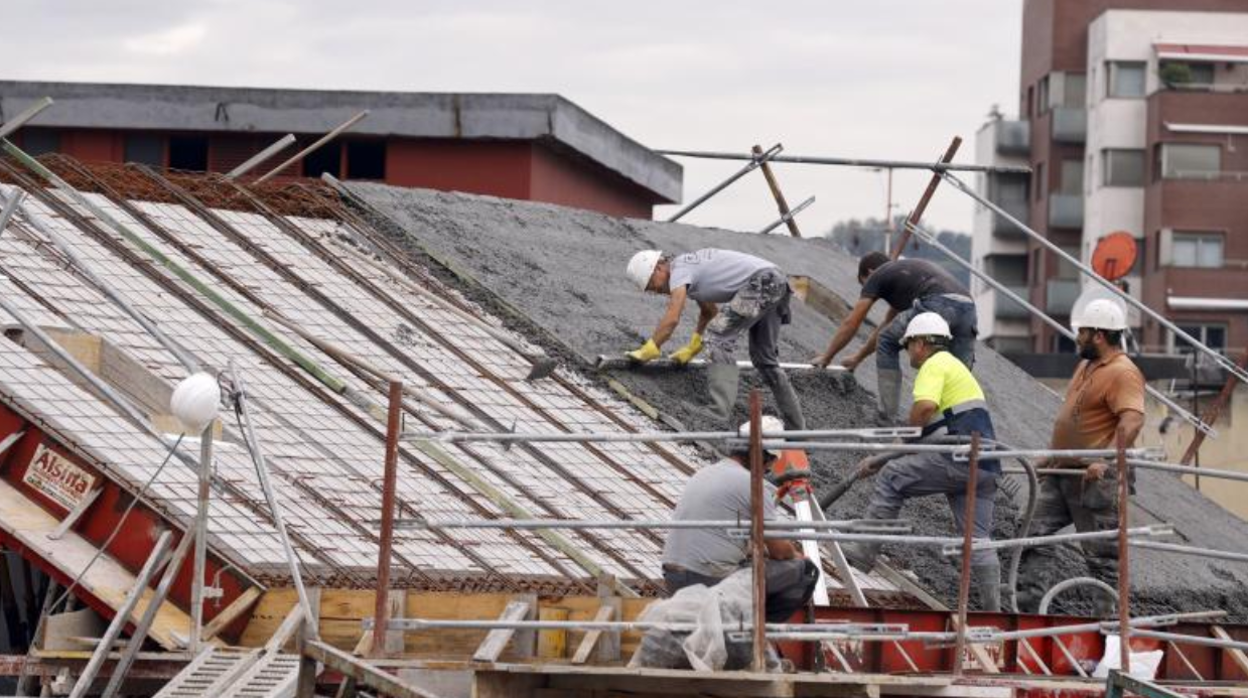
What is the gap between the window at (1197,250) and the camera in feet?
227

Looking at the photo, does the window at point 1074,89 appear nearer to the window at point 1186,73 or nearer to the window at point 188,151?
the window at point 1186,73

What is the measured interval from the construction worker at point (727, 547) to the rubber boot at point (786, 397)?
239 inches

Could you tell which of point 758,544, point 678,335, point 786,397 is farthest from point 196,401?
point 678,335

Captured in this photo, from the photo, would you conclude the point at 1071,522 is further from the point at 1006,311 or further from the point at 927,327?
the point at 1006,311

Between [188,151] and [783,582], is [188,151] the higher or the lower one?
the higher one

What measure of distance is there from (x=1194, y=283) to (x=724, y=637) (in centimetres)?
5707

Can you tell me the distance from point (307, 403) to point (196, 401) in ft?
14.9

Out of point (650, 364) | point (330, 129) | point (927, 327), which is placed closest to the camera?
point (927, 327)

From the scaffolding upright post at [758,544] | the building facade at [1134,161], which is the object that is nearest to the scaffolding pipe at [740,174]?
the scaffolding upright post at [758,544]

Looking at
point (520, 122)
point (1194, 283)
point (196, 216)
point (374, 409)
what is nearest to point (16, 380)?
point (374, 409)

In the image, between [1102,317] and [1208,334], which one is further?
[1208,334]

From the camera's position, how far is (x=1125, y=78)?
73.1 meters

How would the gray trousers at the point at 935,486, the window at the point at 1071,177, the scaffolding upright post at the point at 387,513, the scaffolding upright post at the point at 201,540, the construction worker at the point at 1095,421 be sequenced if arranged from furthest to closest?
1. the window at the point at 1071,177
2. the construction worker at the point at 1095,421
3. the gray trousers at the point at 935,486
4. the scaffolding upright post at the point at 201,540
5. the scaffolding upright post at the point at 387,513

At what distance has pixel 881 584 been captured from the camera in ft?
61.5
